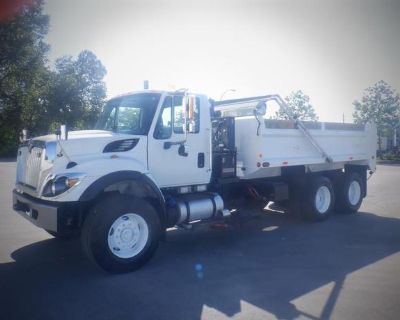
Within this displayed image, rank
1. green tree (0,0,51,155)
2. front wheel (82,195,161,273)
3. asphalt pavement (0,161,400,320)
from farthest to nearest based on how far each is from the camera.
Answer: green tree (0,0,51,155)
front wheel (82,195,161,273)
asphalt pavement (0,161,400,320)

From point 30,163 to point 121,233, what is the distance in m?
2.03

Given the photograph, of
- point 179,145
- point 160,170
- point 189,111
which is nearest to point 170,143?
point 179,145

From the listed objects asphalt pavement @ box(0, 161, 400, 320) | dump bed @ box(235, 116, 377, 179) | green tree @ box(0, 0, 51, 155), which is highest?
green tree @ box(0, 0, 51, 155)

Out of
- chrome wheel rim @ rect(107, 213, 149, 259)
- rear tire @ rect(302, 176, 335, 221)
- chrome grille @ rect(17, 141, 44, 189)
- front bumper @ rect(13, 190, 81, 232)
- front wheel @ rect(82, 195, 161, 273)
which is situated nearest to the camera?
front bumper @ rect(13, 190, 81, 232)

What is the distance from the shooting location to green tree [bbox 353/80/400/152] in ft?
151

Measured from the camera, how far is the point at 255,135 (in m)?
7.00

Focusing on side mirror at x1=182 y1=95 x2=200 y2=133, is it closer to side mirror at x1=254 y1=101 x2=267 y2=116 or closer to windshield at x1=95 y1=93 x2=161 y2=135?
windshield at x1=95 y1=93 x2=161 y2=135

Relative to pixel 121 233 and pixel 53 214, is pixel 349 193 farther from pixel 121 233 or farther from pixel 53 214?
pixel 53 214

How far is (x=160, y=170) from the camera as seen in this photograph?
5.88 meters

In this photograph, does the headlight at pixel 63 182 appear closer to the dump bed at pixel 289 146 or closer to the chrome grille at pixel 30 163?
the chrome grille at pixel 30 163

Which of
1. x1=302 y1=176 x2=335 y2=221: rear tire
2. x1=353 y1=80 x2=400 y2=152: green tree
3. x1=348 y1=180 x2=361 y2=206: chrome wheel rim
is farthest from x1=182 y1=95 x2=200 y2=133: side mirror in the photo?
x1=353 y1=80 x2=400 y2=152: green tree

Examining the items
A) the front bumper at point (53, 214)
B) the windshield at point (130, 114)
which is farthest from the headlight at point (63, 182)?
the windshield at point (130, 114)

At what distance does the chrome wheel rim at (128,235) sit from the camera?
5023 millimetres

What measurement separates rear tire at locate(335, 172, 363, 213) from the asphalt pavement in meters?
1.89
